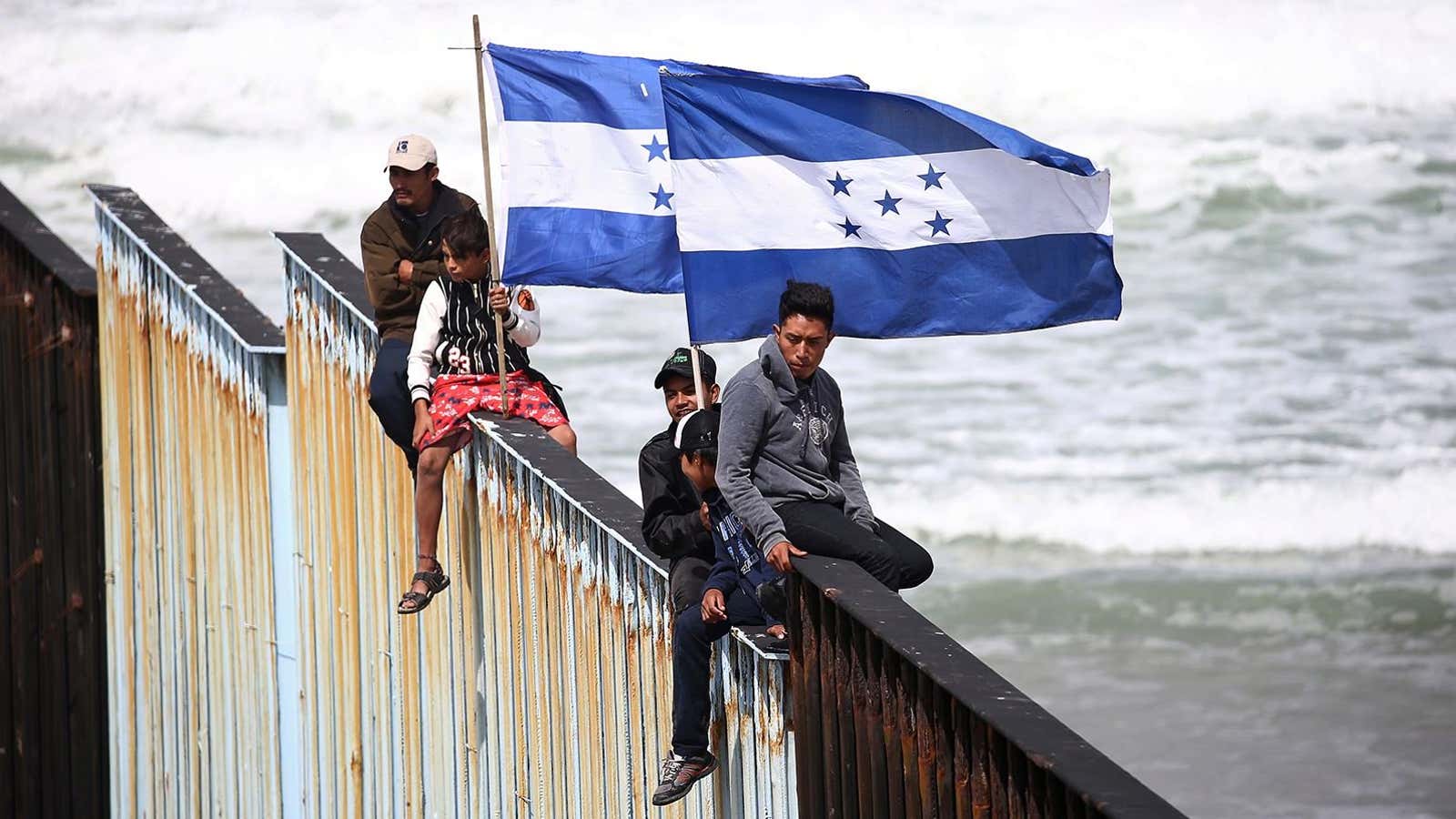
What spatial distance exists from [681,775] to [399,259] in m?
2.35

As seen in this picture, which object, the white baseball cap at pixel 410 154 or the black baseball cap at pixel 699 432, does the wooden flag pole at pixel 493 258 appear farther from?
the black baseball cap at pixel 699 432

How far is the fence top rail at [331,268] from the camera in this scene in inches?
295

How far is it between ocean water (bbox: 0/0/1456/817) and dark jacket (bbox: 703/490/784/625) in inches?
394

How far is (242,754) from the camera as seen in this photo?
349 inches

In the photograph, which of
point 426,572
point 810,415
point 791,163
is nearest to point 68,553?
point 426,572

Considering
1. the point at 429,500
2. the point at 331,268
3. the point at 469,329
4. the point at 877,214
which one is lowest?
the point at 429,500

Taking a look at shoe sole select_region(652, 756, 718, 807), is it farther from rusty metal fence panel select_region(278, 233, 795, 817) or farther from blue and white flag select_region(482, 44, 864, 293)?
blue and white flag select_region(482, 44, 864, 293)

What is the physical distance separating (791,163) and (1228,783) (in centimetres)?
976

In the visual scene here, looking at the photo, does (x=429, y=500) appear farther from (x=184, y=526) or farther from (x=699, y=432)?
(x=184, y=526)

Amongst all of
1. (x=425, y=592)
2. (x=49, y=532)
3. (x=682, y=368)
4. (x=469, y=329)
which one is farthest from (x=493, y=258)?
(x=49, y=532)

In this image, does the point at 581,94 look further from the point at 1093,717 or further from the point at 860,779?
the point at 1093,717

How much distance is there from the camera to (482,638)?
22.7 ft

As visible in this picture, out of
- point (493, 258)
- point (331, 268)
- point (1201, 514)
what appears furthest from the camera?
point (1201, 514)

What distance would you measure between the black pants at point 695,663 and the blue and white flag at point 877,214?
1175 mm
